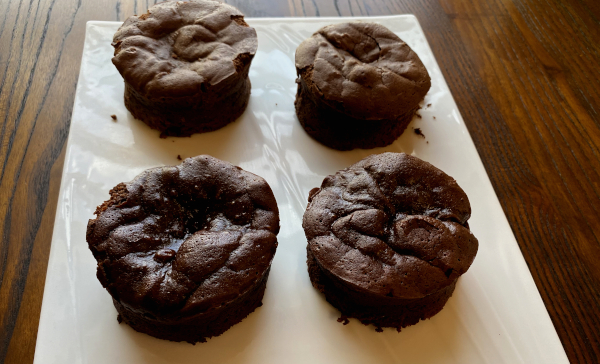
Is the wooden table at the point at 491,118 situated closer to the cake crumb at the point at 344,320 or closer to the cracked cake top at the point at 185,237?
the cracked cake top at the point at 185,237

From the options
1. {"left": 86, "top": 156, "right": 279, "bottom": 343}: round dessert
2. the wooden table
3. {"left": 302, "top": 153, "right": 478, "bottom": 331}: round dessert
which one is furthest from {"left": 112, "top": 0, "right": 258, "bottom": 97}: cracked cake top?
{"left": 302, "top": 153, "right": 478, "bottom": 331}: round dessert

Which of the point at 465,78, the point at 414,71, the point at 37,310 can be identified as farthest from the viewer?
the point at 465,78

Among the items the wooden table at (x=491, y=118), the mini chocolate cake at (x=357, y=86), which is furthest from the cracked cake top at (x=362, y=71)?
the wooden table at (x=491, y=118)

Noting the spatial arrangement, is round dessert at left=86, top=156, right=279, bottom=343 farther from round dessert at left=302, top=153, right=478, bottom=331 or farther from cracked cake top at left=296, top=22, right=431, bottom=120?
cracked cake top at left=296, top=22, right=431, bottom=120

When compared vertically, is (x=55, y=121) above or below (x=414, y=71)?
below

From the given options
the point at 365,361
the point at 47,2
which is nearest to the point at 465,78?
the point at 365,361

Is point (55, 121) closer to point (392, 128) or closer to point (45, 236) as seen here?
point (45, 236)

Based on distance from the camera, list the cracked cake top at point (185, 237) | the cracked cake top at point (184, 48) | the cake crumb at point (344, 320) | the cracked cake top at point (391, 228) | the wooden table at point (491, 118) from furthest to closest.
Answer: the cracked cake top at point (184, 48), the wooden table at point (491, 118), the cake crumb at point (344, 320), the cracked cake top at point (391, 228), the cracked cake top at point (185, 237)
